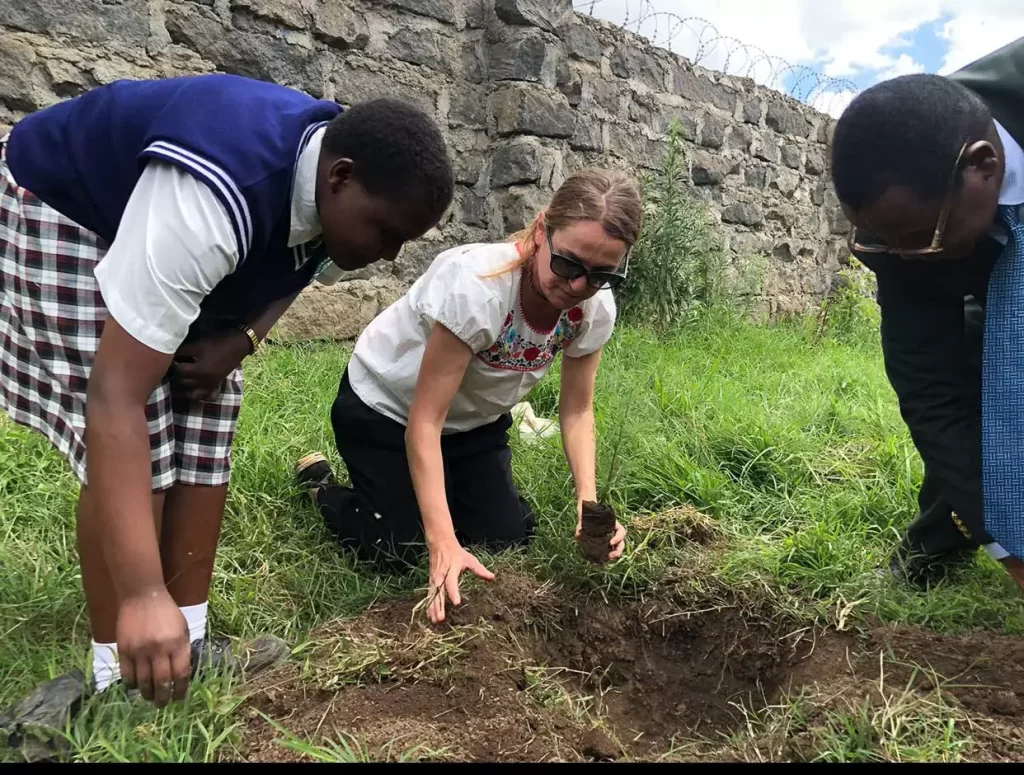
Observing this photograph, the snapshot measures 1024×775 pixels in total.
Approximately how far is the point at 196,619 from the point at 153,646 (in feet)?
2.05

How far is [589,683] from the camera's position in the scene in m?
2.05

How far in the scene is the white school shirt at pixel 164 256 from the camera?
50.4 inches

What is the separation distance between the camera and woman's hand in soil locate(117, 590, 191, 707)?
126 cm

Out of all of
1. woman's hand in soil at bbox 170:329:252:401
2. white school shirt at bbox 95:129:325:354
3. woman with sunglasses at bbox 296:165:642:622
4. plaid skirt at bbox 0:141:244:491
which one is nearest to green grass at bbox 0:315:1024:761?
woman with sunglasses at bbox 296:165:642:622

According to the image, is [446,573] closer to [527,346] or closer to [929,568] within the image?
[527,346]

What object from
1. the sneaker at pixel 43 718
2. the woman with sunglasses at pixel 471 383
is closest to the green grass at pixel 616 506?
the sneaker at pixel 43 718

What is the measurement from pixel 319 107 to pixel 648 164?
4152mm

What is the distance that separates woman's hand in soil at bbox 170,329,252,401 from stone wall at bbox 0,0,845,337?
2.18 metres

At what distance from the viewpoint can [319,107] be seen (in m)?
1.61

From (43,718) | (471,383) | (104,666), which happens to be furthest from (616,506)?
(43,718)

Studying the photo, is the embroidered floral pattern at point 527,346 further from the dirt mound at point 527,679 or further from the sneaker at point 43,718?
the sneaker at point 43,718

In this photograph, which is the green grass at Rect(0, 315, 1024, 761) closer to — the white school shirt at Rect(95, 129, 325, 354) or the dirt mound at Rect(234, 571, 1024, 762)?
the dirt mound at Rect(234, 571, 1024, 762)

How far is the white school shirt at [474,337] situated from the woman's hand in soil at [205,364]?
0.57 m

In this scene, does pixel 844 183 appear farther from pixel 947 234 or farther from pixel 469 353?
pixel 469 353
